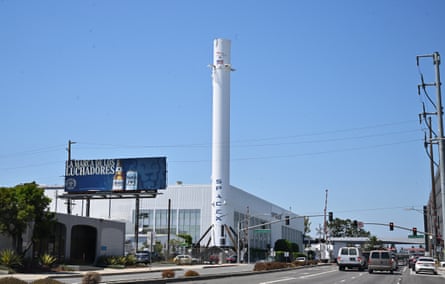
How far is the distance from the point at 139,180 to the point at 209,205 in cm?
3143

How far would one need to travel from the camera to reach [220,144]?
3479 inches

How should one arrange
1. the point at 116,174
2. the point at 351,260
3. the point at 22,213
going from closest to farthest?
the point at 22,213, the point at 351,260, the point at 116,174

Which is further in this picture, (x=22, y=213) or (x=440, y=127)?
(x=22, y=213)

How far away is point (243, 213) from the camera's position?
363 ft

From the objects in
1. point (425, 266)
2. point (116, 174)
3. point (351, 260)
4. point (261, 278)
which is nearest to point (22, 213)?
point (261, 278)

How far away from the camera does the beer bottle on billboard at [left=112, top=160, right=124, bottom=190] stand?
77.6 m

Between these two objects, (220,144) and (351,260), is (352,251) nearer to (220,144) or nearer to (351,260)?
(351,260)

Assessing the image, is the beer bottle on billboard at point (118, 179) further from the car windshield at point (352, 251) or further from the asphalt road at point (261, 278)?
the car windshield at point (352, 251)

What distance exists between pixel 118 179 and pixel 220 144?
17.8 m

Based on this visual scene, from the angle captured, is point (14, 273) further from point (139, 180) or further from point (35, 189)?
point (139, 180)

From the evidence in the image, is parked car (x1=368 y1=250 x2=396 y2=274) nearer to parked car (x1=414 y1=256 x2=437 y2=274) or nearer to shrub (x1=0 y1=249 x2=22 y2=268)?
parked car (x1=414 y1=256 x2=437 y2=274)

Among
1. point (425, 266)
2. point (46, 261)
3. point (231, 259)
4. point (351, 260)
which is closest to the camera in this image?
point (46, 261)

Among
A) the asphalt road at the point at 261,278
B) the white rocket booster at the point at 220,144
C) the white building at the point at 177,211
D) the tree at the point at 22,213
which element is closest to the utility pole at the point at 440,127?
the asphalt road at the point at 261,278

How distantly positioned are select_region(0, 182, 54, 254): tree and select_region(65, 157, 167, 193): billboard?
3103cm
